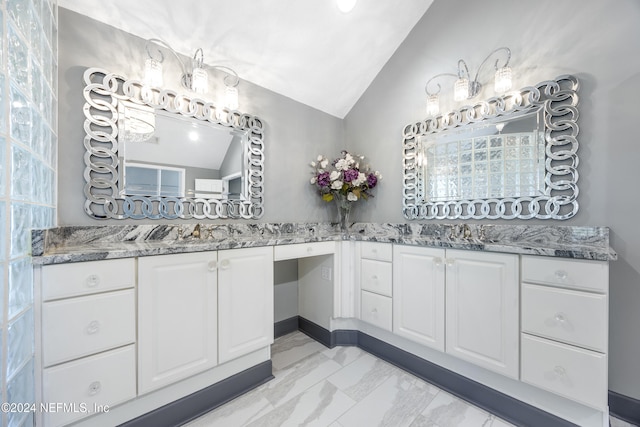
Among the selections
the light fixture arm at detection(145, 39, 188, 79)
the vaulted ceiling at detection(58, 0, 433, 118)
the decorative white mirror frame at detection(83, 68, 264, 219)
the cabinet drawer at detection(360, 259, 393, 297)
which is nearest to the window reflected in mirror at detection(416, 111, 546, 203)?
the cabinet drawer at detection(360, 259, 393, 297)

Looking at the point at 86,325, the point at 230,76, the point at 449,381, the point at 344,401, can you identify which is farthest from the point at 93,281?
the point at 449,381

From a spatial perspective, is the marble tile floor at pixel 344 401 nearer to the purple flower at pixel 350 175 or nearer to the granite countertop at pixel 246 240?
the granite countertop at pixel 246 240

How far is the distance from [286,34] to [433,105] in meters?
1.28

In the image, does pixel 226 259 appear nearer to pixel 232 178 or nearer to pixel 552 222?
pixel 232 178

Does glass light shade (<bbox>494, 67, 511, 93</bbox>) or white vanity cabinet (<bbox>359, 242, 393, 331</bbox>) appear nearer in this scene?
glass light shade (<bbox>494, 67, 511, 93</bbox>)

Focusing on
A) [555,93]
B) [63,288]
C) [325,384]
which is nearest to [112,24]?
[63,288]

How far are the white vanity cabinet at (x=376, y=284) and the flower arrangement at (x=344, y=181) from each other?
574 millimetres

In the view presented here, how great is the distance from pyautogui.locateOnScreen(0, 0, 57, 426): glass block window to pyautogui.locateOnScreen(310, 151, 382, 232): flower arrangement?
5.83 feet

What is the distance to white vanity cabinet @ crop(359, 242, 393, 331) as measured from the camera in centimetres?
181

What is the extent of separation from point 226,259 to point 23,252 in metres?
0.77

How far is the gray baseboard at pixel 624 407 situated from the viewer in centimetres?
125

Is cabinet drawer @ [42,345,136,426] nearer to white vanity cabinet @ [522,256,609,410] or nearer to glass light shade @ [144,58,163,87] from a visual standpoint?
glass light shade @ [144,58,163,87]

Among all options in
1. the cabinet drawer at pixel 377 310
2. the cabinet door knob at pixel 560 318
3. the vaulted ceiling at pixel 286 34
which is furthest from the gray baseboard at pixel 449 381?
the vaulted ceiling at pixel 286 34

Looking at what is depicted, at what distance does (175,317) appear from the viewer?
124 centimetres
